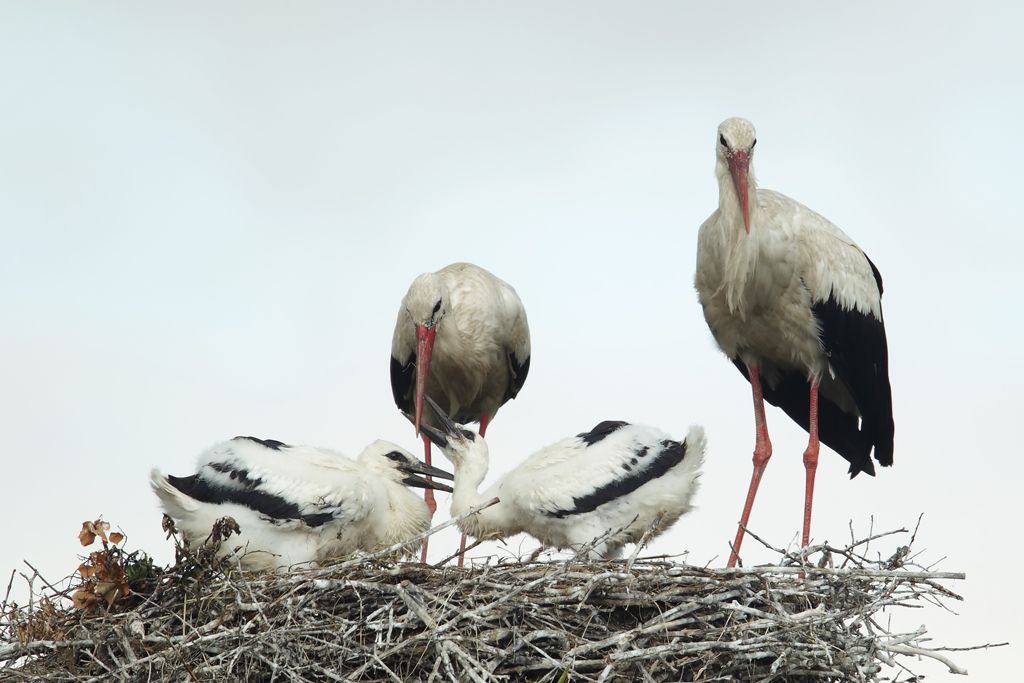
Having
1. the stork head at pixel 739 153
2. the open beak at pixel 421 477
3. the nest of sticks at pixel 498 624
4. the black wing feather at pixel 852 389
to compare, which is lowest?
the nest of sticks at pixel 498 624

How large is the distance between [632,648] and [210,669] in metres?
1.55

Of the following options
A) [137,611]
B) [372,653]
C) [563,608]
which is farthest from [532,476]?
[137,611]

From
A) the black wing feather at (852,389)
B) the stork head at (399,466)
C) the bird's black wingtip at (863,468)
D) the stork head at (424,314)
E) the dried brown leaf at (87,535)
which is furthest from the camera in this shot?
the stork head at (424,314)

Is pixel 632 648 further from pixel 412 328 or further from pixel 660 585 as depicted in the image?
pixel 412 328

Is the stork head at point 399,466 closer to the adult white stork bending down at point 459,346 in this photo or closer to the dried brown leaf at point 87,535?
the adult white stork bending down at point 459,346

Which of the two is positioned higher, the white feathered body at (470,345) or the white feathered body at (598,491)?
the white feathered body at (470,345)

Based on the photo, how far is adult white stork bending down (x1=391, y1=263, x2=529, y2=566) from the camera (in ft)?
27.3

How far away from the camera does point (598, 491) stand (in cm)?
638

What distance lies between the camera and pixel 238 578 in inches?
239

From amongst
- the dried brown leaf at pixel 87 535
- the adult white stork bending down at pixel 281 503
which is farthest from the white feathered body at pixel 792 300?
the dried brown leaf at pixel 87 535

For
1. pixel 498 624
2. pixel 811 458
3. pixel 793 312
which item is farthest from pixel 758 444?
pixel 498 624

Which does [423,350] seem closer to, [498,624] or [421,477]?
[421,477]

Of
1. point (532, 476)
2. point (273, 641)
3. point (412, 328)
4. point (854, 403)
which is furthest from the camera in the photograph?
point (412, 328)

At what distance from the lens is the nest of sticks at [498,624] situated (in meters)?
5.58
